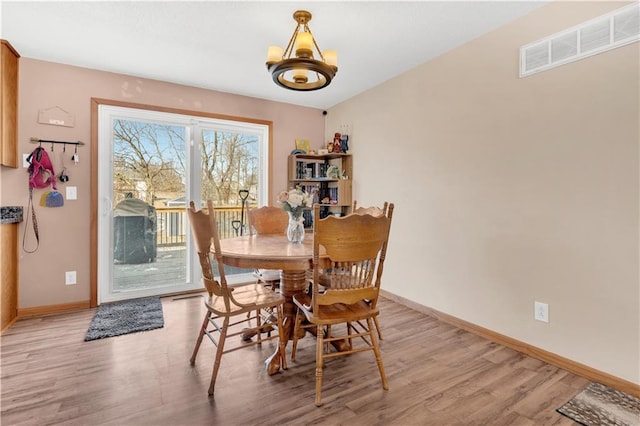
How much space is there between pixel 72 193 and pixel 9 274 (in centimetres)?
89

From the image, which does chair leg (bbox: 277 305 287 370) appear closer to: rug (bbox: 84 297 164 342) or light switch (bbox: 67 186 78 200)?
rug (bbox: 84 297 164 342)

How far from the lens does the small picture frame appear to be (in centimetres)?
437

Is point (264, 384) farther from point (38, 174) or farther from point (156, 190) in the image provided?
point (38, 174)

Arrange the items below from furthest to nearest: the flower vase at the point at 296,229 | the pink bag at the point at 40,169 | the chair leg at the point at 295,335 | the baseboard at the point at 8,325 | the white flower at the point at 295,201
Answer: the pink bag at the point at 40,169, the baseboard at the point at 8,325, the flower vase at the point at 296,229, the white flower at the point at 295,201, the chair leg at the point at 295,335

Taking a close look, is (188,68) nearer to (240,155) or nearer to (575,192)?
(240,155)

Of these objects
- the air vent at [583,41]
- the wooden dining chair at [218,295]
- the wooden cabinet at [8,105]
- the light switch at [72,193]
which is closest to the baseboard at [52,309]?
the light switch at [72,193]

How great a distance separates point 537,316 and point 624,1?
6.77ft

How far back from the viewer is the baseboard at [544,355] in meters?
1.82

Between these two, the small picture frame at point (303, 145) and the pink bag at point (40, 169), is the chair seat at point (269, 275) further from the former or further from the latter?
the pink bag at point (40, 169)

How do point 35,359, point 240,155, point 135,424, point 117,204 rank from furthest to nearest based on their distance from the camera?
1. point 240,155
2. point 117,204
3. point 35,359
4. point 135,424

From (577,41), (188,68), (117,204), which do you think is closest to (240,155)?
(188,68)

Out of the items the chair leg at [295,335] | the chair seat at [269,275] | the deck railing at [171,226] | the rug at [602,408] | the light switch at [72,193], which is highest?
the light switch at [72,193]

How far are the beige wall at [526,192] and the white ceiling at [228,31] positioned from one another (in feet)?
1.20

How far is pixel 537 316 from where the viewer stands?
7.28ft
